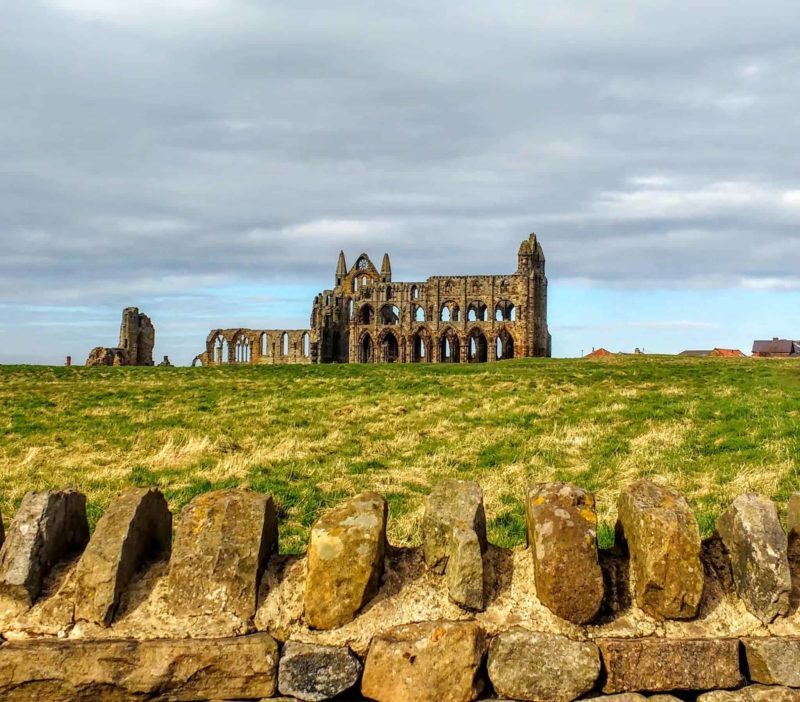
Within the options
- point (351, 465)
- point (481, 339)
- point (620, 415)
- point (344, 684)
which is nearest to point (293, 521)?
point (351, 465)

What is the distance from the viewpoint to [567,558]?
140 inches

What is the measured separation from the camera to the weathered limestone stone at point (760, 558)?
354cm

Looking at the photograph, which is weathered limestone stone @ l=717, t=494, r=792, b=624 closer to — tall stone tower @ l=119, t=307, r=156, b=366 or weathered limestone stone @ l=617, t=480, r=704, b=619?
weathered limestone stone @ l=617, t=480, r=704, b=619

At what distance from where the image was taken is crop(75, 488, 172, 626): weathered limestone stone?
11.6 ft

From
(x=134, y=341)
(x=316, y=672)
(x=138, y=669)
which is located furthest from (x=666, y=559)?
(x=134, y=341)

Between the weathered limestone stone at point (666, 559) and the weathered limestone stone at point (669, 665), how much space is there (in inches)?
6.8

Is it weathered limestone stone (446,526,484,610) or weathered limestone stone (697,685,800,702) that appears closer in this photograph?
weathered limestone stone (697,685,800,702)

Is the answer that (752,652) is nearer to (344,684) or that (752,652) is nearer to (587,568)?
(587,568)

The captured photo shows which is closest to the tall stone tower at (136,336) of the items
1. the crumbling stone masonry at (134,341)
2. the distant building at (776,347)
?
the crumbling stone masonry at (134,341)

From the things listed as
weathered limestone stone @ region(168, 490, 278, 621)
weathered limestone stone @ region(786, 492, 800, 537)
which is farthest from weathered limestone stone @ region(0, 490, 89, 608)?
weathered limestone stone @ region(786, 492, 800, 537)

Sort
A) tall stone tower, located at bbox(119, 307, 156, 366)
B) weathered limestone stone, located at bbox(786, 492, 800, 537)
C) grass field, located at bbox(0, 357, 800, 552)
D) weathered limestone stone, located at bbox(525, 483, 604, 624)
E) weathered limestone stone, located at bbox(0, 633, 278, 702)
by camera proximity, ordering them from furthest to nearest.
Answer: tall stone tower, located at bbox(119, 307, 156, 366) → grass field, located at bbox(0, 357, 800, 552) → weathered limestone stone, located at bbox(786, 492, 800, 537) → weathered limestone stone, located at bbox(525, 483, 604, 624) → weathered limestone stone, located at bbox(0, 633, 278, 702)

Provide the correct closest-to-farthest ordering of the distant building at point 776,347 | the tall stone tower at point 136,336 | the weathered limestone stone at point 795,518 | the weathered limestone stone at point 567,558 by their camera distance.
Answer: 1. the weathered limestone stone at point 567,558
2. the weathered limestone stone at point 795,518
3. the tall stone tower at point 136,336
4. the distant building at point 776,347

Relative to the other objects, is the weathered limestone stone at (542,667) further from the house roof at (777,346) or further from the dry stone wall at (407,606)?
the house roof at (777,346)

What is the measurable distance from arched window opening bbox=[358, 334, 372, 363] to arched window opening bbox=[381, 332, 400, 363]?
1.74 m
